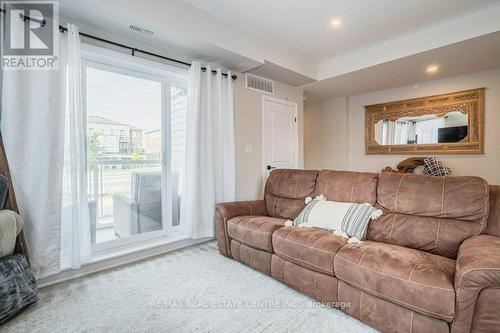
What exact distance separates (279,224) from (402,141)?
131 inches

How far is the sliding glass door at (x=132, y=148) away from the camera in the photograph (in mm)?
2463

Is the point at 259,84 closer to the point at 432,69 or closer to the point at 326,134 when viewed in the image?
the point at 326,134

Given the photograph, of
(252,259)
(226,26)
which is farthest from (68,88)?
(252,259)

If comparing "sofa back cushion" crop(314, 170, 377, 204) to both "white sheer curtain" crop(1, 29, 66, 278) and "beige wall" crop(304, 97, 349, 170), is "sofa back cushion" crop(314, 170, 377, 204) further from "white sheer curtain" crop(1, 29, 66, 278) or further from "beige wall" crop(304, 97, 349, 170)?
"beige wall" crop(304, 97, 349, 170)

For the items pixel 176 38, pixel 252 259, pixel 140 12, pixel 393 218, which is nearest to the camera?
pixel 393 218

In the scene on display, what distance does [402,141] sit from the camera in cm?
436

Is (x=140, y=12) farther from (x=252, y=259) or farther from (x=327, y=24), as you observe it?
(x=252, y=259)

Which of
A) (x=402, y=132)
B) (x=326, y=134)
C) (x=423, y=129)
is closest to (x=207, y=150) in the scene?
(x=326, y=134)

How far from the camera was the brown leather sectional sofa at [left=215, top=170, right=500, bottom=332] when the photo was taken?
1219mm

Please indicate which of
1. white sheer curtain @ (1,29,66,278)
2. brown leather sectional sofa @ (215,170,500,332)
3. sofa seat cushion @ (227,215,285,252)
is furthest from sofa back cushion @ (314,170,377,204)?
white sheer curtain @ (1,29,66,278)

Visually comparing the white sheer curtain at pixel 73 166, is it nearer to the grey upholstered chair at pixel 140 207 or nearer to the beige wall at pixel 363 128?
the grey upholstered chair at pixel 140 207

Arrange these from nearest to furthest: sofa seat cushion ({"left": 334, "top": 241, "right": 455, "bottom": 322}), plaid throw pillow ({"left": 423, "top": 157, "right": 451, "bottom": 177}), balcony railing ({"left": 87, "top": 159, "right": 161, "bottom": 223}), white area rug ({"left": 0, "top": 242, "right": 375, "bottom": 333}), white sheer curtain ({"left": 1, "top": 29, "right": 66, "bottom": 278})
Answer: sofa seat cushion ({"left": 334, "top": 241, "right": 455, "bottom": 322})
white area rug ({"left": 0, "top": 242, "right": 375, "bottom": 333})
white sheer curtain ({"left": 1, "top": 29, "right": 66, "bottom": 278})
balcony railing ({"left": 87, "top": 159, "right": 161, "bottom": 223})
plaid throw pillow ({"left": 423, "top": 157, "right": 451, "bottom": 177})

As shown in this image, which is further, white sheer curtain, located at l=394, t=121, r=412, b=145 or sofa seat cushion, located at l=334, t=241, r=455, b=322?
white sheer curtain, located at l=394, t=121, r=412, b=145

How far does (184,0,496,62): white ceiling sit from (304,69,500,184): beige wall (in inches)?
63.1
